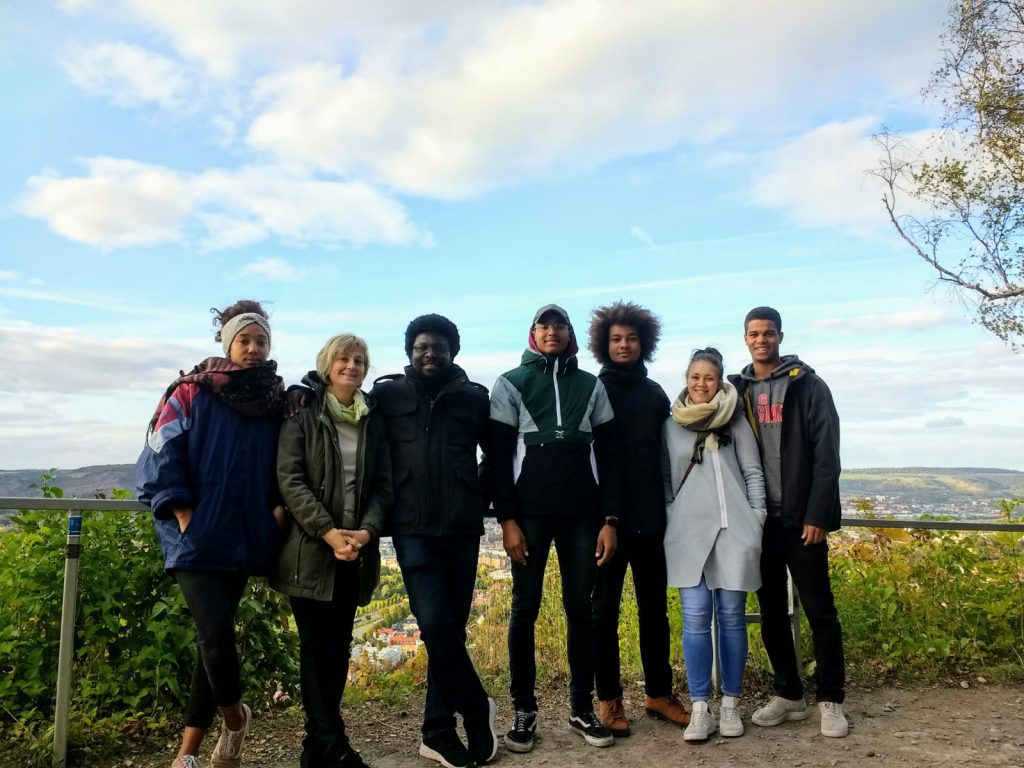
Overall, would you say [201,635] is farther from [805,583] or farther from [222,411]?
[805,583]

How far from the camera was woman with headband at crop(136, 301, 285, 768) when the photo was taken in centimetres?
327

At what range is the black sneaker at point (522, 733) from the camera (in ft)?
13.2

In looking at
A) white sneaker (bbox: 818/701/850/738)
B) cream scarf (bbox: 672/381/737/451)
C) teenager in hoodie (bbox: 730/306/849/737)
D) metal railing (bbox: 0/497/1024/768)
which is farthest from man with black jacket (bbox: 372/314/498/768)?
white sneaker (bbox: 818/701/850/738)

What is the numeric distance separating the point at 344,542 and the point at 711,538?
1973 mm

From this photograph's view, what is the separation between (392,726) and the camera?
176 inches

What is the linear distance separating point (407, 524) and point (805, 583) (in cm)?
225

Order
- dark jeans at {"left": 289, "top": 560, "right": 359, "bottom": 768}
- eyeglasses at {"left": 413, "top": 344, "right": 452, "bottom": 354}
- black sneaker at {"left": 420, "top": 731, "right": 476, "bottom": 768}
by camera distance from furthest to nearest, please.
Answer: eyeglasses at {"left": 413, "top": 344, "right": 452, "bottom": 354} → black sneaker at {"left": 420, "top": 731, "right": 476, "bottom": 768} → dark jeans at {"left": 289, "top": 560, "right": 359, "bottom": 768}

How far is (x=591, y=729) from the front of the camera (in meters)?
4.12

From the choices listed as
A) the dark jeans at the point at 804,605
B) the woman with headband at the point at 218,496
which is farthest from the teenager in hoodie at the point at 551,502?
the woman with headband at the point at 218,496

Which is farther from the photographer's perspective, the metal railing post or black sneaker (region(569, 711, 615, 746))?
black sneaker (region(569, 711, 615, 746))

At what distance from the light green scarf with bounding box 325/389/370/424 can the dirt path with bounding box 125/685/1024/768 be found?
1.75 metres

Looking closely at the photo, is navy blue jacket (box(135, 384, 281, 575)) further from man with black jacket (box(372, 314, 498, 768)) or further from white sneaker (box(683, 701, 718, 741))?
white sneaker (box(683, 701, 718, 741))

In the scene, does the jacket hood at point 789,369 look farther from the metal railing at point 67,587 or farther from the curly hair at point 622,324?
the metal railing at point 67,587

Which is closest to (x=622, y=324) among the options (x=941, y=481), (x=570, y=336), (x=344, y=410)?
(x=570, y=336)
